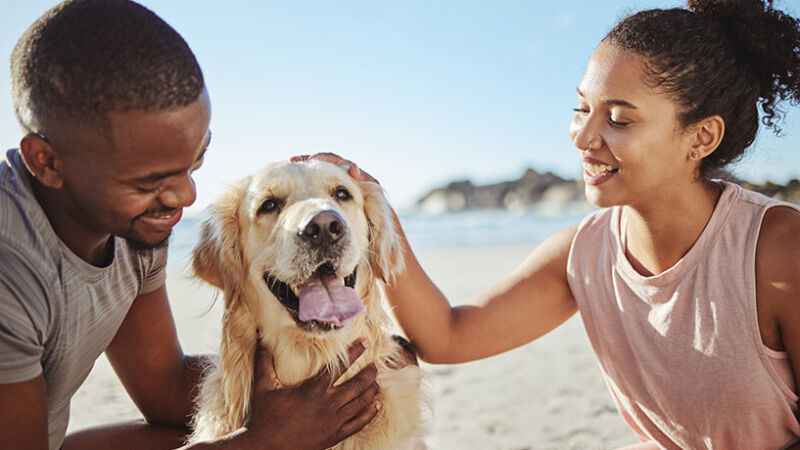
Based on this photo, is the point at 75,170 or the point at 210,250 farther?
the point at 210,250

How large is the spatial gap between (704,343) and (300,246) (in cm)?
152

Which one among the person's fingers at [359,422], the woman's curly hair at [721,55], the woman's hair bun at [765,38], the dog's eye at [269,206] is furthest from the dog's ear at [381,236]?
the woman's hair bun at [765,38]

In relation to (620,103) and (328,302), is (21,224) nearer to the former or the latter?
(328,302)

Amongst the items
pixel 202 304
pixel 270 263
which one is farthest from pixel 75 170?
pixel 202 304

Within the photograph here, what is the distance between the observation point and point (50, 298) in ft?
5.54

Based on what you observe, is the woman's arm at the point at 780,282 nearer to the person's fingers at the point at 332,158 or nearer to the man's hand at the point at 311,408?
the man's hand at the point at 311,408

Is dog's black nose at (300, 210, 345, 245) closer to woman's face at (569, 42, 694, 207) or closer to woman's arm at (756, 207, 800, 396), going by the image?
woman's face at (569, 42, 694, 207)

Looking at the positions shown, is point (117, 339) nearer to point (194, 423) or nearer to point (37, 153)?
point (194, 423)

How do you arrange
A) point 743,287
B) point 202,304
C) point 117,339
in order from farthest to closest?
point 202,304
point 117,339
point 743,287

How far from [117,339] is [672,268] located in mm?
2267

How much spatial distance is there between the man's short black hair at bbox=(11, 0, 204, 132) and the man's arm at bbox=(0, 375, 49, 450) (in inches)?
28.8

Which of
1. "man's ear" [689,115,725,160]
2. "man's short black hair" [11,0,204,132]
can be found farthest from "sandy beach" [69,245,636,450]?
"man's ear" [689,115,725,160]

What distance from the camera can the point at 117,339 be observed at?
7.98 feet

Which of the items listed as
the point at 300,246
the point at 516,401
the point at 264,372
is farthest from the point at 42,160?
the point at 516,401
